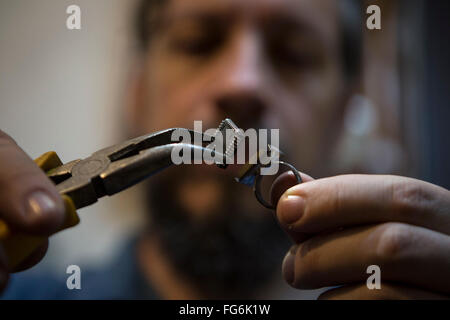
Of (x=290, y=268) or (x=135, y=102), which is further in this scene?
(x=135, y=102)

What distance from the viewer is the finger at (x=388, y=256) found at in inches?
25.1

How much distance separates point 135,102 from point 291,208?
4.18ft

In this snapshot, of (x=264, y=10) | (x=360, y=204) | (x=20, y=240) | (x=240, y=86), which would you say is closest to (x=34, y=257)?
(x=20, y=240)

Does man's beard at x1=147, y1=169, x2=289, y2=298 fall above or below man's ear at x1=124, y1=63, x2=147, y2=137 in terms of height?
below

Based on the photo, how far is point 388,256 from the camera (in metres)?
0.64

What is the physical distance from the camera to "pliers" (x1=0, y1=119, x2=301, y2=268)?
0.52 meters

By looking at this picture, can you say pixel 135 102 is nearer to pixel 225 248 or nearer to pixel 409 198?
pixel 225 248

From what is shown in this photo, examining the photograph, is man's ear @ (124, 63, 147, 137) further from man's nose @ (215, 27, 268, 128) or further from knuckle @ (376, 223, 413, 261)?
knuckle @ (376, 223, 413, 261)

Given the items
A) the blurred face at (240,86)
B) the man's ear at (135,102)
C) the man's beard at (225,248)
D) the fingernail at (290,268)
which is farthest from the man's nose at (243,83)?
the fingernail at (290,268)

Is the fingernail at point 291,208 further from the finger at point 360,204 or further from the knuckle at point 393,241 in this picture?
the knuckle at point 393,241

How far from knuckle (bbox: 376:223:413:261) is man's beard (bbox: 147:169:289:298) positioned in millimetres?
843

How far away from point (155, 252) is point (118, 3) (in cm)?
118

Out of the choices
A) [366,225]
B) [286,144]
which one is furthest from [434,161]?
[366,225]

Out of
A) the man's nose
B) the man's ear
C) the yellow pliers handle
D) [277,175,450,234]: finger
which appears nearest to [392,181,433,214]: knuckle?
[277,175,450,234]: finger
